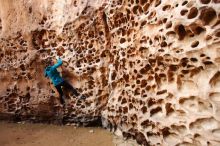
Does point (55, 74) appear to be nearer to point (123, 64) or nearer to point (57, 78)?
point (57, 78)

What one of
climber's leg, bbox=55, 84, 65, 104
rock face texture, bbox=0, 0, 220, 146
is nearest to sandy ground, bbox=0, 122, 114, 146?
rock face texture, bbox=0, 0, 220, 146

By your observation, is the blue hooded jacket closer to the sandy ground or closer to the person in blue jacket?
the person in blue jacket

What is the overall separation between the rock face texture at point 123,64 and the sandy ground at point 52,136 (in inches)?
8.5

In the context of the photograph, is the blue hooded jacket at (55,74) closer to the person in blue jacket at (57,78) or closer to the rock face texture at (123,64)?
the person in blue jacket at (57,78)

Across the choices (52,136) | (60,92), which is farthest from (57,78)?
(52,136)

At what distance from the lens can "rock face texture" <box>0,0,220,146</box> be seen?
3270 millimetres

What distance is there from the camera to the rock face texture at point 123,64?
3270 millimetres

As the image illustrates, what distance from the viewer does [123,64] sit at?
4.73 metres

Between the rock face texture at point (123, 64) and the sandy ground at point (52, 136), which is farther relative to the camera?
the sandy ground at point (52, 136)

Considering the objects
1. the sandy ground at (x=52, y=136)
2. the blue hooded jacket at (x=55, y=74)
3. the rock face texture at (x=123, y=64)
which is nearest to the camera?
the rock face texture at (x=123, y=64)

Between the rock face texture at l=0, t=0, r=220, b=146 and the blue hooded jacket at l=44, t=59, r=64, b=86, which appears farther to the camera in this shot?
the blue hooded jacket at l=44, t=59, r=64, b=86

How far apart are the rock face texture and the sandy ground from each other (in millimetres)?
217

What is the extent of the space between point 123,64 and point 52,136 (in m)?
1.91

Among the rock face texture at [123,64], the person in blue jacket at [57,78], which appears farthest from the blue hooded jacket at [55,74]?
the rock face texture at [123,64]
